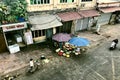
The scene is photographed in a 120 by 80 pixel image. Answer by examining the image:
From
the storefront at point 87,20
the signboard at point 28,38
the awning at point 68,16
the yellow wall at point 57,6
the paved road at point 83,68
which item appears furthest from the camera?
the storefront at point 87,20

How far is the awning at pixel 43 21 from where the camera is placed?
14.7 metres

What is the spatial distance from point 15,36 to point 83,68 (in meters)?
9.22

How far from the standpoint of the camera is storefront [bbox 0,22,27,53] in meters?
13.6

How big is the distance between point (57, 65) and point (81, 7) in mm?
9721

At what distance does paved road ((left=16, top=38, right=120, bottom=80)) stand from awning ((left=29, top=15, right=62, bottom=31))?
12.0 feet

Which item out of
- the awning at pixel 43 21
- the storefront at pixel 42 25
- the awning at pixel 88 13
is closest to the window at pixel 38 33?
the storefront at pixel 42 25

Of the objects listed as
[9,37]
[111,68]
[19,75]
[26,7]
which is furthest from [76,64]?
[9,37]

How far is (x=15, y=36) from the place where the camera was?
1628cm

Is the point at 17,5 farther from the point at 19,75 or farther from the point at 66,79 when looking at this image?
the point at 66,79

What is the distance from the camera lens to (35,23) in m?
14.8

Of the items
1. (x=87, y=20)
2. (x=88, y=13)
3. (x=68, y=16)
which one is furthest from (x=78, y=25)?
(x=68, y=16)

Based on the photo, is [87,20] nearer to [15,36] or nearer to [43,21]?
[43,21]

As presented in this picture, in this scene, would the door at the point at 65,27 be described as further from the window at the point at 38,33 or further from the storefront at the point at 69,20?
the window at the point at 38,33

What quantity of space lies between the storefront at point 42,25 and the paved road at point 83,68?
351 centimetres
